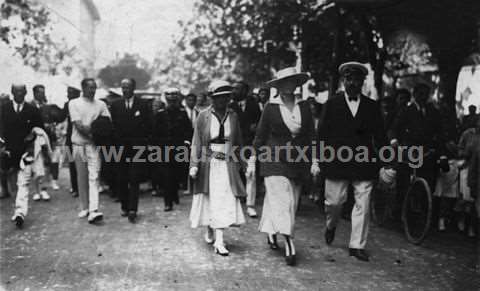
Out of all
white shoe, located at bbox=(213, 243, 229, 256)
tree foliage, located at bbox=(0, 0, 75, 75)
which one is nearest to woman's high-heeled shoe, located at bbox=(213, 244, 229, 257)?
white shoe, located at bbox=(213, 243, 229, 256)

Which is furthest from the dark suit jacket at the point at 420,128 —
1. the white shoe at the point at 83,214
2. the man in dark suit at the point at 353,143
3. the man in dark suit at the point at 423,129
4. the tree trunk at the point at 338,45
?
the white shoe at the point at 83,214

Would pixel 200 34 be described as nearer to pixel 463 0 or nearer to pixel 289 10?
pixel 289 10

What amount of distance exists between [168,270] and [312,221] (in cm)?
363

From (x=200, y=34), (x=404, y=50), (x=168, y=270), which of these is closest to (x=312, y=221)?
(x=168, y=270)

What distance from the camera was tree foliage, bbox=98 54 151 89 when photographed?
4859 cm

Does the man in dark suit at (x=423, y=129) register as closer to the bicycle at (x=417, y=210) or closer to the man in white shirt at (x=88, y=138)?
the bicycle at (x=417, y=210)

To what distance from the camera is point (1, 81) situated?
43.8 feet

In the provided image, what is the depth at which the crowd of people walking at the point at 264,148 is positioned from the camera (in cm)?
638

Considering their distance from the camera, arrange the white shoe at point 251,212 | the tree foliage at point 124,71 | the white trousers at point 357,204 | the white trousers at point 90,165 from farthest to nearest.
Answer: the tree foliage at point 124,71
the white shoe at point 251,212
the white trousers at point 90,165
the white trousers at point 357,204

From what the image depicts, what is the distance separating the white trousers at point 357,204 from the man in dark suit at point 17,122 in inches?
183

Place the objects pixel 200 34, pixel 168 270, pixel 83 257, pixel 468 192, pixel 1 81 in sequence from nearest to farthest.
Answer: pixel 168 270 → pixel 83 257 → pixel 468 192 → pixel 1 81 → pixel 200 34

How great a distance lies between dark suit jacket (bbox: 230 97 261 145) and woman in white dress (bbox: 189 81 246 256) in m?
3.33

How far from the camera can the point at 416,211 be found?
7293 mm

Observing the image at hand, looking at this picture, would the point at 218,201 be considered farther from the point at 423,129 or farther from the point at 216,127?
the point at 423,129
